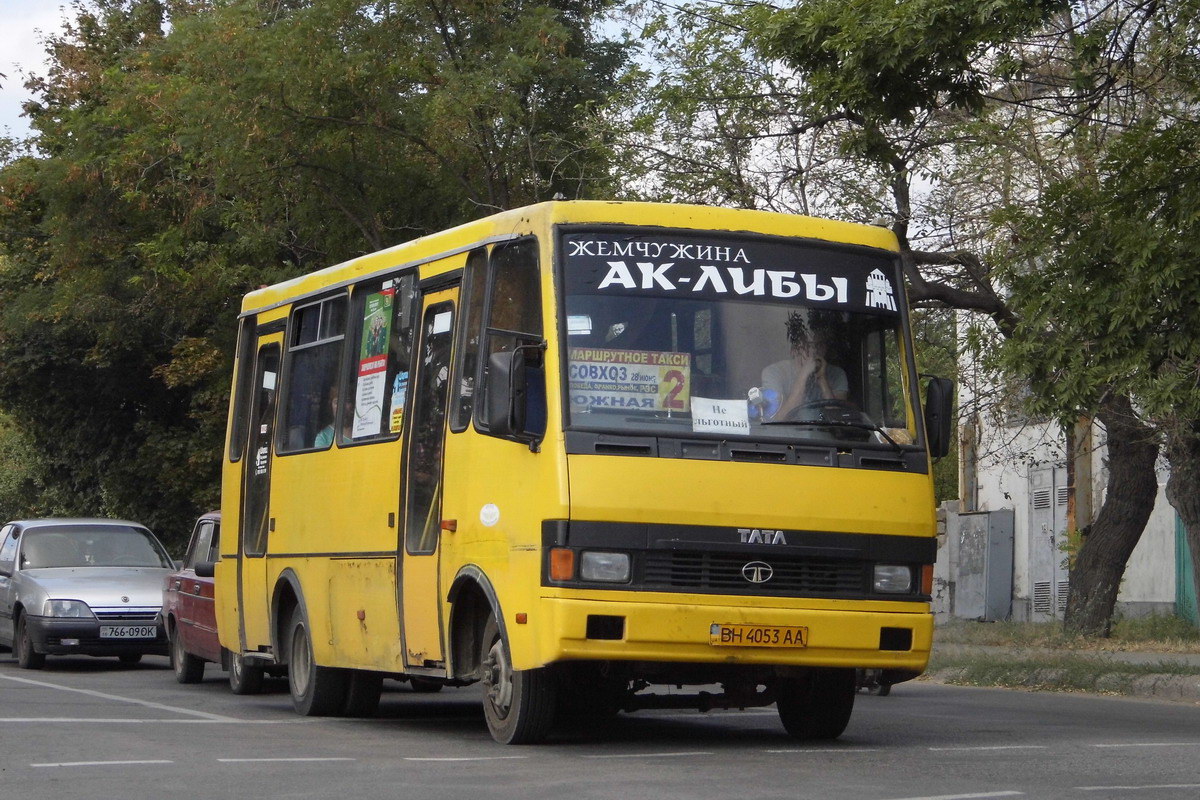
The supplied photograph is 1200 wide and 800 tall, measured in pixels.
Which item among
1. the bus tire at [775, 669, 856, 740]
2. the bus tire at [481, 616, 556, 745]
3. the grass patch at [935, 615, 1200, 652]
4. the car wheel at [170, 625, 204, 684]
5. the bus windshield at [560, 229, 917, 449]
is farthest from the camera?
the grass patch at [935, 615, 1200, 652]

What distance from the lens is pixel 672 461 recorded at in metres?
9.91

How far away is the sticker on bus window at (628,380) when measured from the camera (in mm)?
10008

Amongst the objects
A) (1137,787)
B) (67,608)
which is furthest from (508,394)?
(67,608)

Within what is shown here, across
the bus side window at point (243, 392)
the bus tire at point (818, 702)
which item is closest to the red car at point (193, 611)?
the bus side window at point (243, 392)

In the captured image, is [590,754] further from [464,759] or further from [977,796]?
[977,796]

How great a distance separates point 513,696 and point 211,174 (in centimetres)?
1674

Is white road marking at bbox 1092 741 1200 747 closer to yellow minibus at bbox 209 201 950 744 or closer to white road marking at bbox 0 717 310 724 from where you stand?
yellow minibus at bbox 209 201 950 744

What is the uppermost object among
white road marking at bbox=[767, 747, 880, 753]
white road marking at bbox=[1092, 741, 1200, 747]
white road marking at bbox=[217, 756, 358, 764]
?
white road marking at bbox=[1092, 741, 1200, 747]

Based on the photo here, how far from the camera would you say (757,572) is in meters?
10.0

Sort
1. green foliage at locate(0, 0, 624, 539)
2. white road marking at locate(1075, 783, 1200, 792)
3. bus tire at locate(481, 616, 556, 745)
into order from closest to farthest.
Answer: white road marking at locate(1075, 783, 1200, 792)
bus tire at locate(481, 616, 556, 745)
green foliage at locate(0, 0, 624, 539)

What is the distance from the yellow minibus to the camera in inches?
387

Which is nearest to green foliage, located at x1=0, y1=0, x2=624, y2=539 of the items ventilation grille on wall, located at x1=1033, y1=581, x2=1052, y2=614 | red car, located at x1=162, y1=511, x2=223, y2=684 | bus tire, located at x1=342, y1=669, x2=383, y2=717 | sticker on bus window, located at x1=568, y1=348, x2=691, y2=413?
red car, located at x1=162, y1=511, x2=223, y2=684

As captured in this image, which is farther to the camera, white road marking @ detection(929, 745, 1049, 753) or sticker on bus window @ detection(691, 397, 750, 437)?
white road marking @ detection(929, 745, 1049, 753)

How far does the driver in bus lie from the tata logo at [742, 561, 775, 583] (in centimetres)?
82
